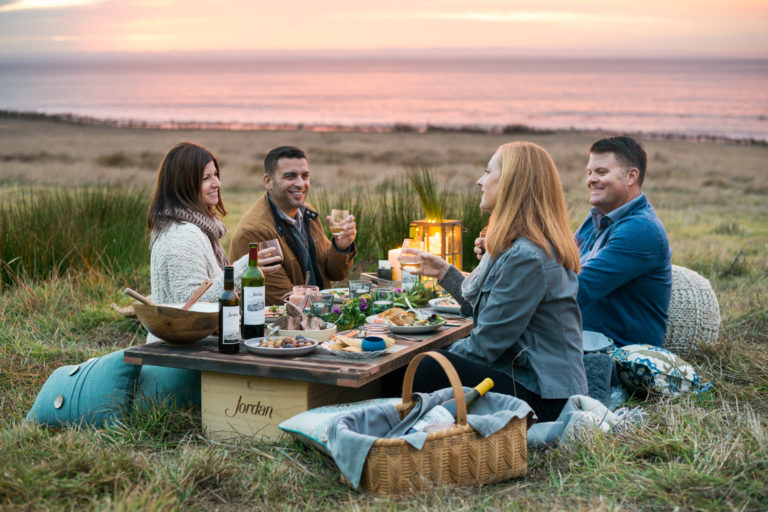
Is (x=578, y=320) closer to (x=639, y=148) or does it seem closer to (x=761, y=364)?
(x=639, y=148)

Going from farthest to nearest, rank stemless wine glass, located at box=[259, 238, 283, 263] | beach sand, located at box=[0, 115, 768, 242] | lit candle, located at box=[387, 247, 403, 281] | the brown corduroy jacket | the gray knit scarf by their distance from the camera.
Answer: beach sand, located at box=[0, 115, 768, 242]
the brown corduroy jacket
lit candle, located at box=[387, 247, 403, 281]
the gray knit scarf
stemless wine glass, located at box=[259, 238, 283, 263]

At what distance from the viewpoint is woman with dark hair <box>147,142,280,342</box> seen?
14.5 ft

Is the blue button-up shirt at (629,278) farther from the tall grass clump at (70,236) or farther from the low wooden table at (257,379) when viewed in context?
the tall grass clump at (70,236)

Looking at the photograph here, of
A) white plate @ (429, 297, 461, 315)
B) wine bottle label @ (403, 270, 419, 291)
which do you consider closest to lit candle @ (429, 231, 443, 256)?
wine bottle label @ (403, 270, 419, 291)

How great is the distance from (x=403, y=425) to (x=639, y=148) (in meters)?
2.54

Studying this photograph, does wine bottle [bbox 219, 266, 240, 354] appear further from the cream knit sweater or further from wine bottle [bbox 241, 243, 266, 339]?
the cream knit sweater

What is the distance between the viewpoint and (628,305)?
4.86m

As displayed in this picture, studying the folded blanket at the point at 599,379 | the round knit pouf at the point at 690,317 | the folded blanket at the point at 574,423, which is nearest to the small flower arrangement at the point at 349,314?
the folded blanket at the point at 574,423

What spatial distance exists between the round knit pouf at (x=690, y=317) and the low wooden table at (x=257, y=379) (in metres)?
2.32

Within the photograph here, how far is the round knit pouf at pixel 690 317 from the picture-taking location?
5.48 m

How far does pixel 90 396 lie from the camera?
4.10 m

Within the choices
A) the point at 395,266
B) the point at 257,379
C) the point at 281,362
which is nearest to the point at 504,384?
the point at 281,362

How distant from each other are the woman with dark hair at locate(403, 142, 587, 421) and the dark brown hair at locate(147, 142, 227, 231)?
182 cm

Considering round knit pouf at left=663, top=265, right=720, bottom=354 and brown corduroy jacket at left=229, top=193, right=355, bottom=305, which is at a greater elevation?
brown corduroy jacket at left=229, top=193, right=355, bottom=305
